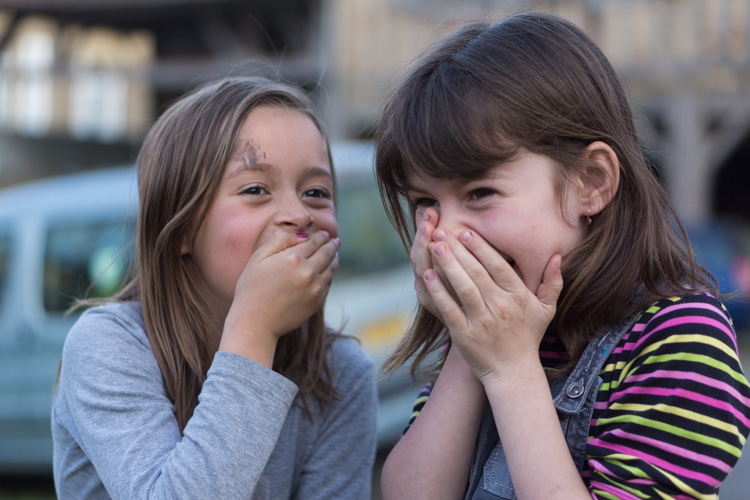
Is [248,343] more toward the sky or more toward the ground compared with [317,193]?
more toward the ground

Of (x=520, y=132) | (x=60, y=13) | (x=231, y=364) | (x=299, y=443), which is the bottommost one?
(x=299, y=443)

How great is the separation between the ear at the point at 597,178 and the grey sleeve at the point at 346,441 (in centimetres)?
76

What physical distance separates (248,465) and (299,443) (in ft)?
1.41

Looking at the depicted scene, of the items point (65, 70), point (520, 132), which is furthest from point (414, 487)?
point (65, 70)

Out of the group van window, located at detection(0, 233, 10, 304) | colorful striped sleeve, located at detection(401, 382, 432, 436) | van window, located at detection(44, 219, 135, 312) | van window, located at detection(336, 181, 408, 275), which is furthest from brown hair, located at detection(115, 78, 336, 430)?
van window, located at detection(0, 233, 10, 304)

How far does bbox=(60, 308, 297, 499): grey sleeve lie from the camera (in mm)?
1356

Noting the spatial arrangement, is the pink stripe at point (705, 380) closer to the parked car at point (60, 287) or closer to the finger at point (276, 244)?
the finger at point (276, 244)

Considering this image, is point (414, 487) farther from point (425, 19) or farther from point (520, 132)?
point (425, 19)

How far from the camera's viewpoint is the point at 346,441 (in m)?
1.83

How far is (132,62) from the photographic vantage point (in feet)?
56.0

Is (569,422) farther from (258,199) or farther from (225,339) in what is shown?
(258,199)

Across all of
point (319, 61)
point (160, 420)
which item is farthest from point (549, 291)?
point (319, 61)

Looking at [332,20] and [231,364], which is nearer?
[231,364]

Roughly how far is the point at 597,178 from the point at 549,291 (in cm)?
26
